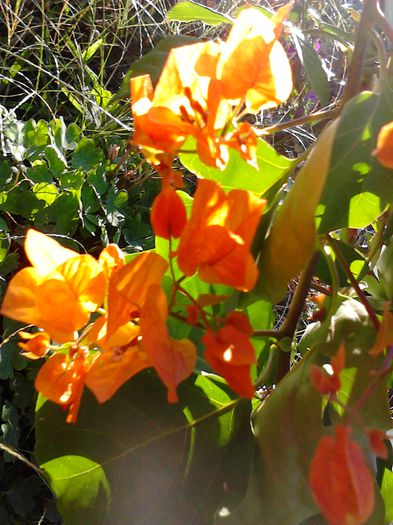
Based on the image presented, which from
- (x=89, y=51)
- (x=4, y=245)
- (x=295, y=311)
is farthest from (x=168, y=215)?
(x=89, y=51)

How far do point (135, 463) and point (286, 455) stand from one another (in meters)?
0.07

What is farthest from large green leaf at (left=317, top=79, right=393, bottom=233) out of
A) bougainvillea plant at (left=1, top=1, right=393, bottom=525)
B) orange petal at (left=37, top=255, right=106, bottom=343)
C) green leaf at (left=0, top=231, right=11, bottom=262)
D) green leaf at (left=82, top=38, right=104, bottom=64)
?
green leaf at (left=82, top=38, right=104, bottom=64)

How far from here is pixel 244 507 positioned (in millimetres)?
310

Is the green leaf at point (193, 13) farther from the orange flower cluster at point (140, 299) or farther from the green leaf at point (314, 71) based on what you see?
the orange flower cluster at point (140, 299)

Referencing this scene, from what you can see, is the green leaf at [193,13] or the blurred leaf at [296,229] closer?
the blurred leaf at [296,229]

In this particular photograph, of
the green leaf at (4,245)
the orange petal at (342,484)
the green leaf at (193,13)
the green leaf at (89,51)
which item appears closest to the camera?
the orange petal at (342,484)

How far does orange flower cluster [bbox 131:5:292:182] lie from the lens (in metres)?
0.23

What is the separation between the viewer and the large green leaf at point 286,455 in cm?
28

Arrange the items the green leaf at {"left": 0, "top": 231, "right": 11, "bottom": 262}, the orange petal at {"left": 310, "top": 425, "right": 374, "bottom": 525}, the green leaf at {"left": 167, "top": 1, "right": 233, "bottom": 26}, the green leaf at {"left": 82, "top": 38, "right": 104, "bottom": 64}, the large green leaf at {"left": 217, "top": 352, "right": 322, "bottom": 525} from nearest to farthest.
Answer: the orange petal at {"left": 310, "top": 425, "right": 374, "bottom": 525}
the large green leaf at {"left": 217, "top": 352, "right": 322, "bottom": 525}
the green leaf at {"left": 167, "top": 1, "right": 233, "bottom": 26}
the green leaf at {"left": 0, "top": 231, "right": 11, "bottom": 262}
the green leaf at {"left": 82, "top": 38, "right": 104, "bottom": 64}

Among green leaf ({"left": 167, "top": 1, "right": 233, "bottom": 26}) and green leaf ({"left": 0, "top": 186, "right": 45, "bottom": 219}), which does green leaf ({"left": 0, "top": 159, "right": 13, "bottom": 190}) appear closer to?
green leaf ({"left": 0, "top": 186, "right": 45, "bottom": 219})

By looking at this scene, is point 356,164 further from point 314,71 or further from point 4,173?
point 4,173

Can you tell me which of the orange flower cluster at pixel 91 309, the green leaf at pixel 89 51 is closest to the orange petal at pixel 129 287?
the orange flower cluster at pixel 91 309

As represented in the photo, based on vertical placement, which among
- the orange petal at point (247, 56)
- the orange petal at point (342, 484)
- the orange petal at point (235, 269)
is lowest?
the orange petal at point (342, 484)

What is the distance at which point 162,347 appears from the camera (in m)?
0.22
